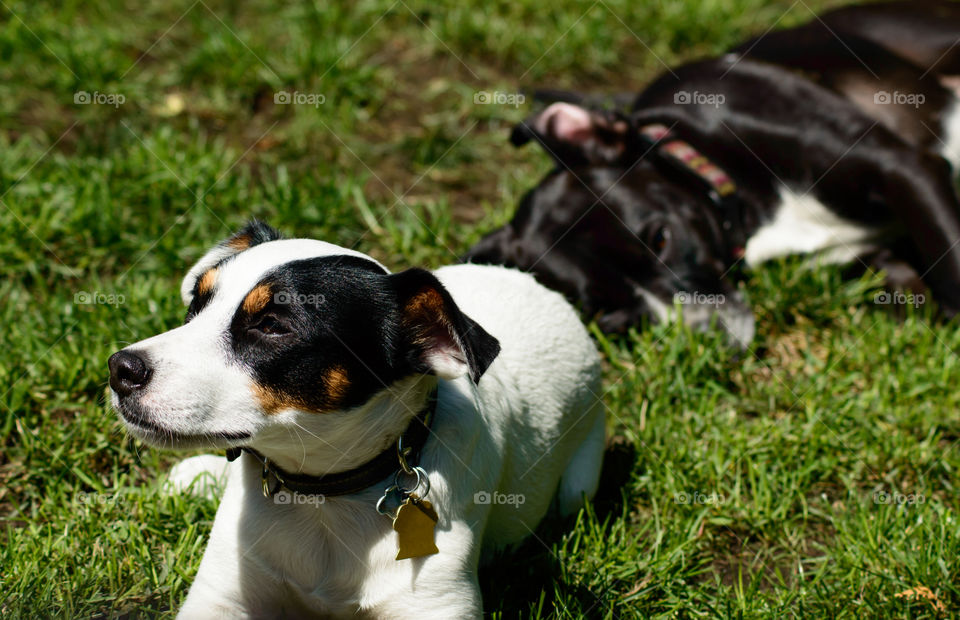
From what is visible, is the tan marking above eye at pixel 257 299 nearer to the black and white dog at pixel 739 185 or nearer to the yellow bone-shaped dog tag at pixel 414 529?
the yellow bone-shaped dog tag at pixel 414 529

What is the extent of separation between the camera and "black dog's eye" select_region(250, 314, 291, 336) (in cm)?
238

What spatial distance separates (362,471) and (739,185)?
2.93 m

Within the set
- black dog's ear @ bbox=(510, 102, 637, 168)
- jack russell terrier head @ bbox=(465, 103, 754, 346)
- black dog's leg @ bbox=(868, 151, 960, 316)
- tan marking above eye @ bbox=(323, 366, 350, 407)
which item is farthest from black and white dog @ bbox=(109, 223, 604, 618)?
black dog's leg @ bbox=(868, 151, 960, 316)

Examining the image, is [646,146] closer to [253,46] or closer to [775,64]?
[775,64]

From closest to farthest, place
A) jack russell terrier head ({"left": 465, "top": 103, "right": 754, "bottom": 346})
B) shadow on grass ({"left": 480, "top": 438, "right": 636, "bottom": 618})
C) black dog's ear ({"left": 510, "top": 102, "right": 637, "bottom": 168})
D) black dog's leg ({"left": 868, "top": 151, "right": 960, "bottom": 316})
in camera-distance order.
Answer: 1. shadow on grass ({"left": 480, "top": 438, "right": 636, "bottom": 618})
2. jack russell terrier head ({"left": 465, "top": 103, "right": 754, "bottom": 346})
3. black dog's leg ({"left": 868, "top": 151, "right": 960, "bottom": 316})
4. black dog's ear ({"left": 510, "top": 102, "right": 637, "bottom": 168})

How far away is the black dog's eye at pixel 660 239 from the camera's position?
440 centimetres

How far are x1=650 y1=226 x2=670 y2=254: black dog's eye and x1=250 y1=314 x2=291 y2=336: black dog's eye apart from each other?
7.89 ft

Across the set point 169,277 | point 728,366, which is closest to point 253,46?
point 169,277

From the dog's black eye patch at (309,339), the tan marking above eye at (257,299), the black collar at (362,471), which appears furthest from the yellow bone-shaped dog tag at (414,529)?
the tan marking above eye at (257,299)

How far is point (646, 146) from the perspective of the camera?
4652mm

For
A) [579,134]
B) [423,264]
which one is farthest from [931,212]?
[423,264]

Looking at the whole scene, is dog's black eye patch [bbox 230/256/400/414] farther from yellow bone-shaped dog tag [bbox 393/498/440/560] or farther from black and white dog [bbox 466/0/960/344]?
black and white dog [bbox 466/0/960/344]

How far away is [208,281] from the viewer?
99.2 inches

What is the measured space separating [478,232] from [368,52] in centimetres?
164
